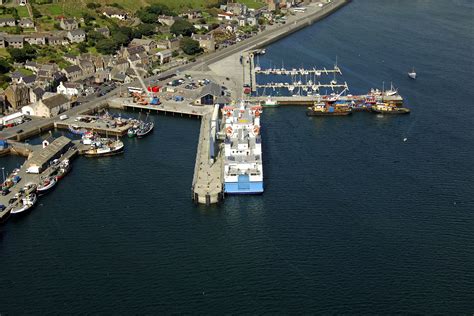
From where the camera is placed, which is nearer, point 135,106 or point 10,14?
point 135,106

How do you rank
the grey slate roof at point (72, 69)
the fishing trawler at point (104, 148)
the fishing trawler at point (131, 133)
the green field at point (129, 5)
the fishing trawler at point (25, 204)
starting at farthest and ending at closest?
the green field at point (129, 5)
the grey slate roof at point (72, 69)
the fishing trawler at point (131, 133)
the fishing trawler at point (104, 148)
the fishing trawler at point (25, 204)

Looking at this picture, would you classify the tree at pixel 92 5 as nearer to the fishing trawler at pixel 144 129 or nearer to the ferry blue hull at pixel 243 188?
the fishing trawler at pixel 144 129

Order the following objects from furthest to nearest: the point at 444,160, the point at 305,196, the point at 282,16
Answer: the point at 282,16 → the point at 444,160 → the point at 305,196

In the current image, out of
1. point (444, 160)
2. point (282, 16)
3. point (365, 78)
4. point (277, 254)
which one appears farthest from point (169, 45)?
point (277, 254)

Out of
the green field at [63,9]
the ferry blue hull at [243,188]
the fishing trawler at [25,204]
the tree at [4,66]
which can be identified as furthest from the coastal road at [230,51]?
the green field at [63,9]

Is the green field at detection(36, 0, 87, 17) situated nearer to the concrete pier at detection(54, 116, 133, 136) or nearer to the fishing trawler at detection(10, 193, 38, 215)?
the concrete pier at detection(54, 116, 133, 136)

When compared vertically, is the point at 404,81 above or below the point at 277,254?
above

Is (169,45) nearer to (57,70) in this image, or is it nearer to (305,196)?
(57,70)
